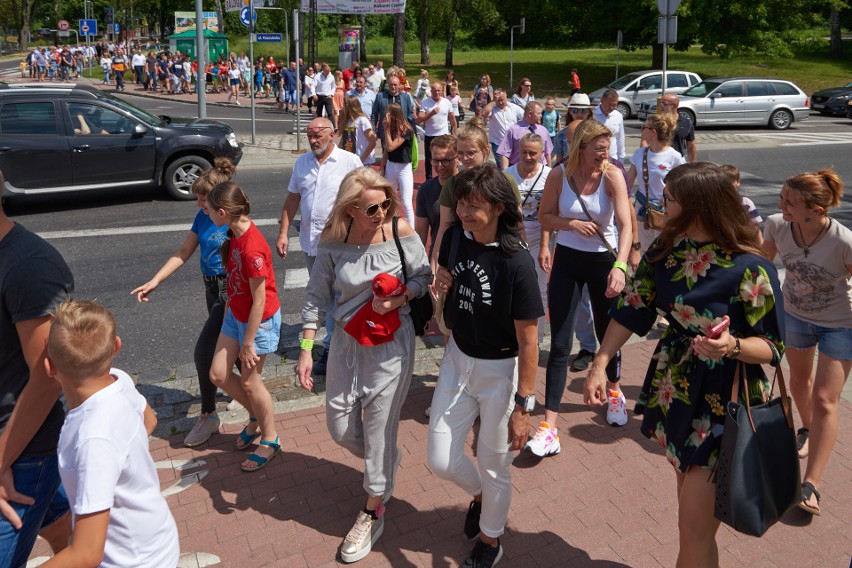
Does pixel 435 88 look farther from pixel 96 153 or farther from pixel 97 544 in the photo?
pixel 97 544

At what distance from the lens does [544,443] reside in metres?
4.72

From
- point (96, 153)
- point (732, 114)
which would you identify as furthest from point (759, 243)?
point (732, 114)

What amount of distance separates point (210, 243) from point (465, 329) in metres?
2.12

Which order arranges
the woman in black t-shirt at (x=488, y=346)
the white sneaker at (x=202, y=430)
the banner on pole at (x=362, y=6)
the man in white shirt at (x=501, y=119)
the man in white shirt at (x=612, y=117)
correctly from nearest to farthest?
the woman in black t-shirt at (x=488, y=346), the white sneaker at (x=202, y=430), the man in white shirt at (x=612, y=117), the man in white shirt at (x=501, y=119), the banner on pole at (x=362, y=6)

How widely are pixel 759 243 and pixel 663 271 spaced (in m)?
0.37

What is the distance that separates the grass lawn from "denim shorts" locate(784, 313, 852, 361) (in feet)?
104

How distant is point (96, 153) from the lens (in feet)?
39.4

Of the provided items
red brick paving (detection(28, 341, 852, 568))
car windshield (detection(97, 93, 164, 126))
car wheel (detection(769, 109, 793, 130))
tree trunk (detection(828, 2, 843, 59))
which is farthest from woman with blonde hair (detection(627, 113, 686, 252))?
tree trunk (detection(828, 2, 843, 59))

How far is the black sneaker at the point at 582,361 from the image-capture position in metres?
6.09

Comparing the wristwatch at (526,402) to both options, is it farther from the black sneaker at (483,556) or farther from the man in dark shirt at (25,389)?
the man in dark shirt at (25,389)

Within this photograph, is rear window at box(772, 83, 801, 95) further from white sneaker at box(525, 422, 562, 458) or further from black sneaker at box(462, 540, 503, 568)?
black sneaker at box(462, 540, 503, 568)

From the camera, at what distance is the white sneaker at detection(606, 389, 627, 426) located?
16.9ft

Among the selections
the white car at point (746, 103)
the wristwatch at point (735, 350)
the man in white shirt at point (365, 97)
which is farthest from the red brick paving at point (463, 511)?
the white car at point (746, 103)

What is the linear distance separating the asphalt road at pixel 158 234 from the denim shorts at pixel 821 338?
168 inches
